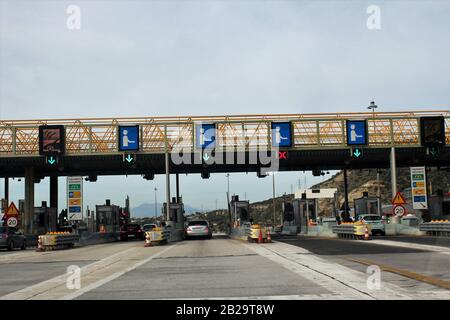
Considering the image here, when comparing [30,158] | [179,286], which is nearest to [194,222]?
[30,158]

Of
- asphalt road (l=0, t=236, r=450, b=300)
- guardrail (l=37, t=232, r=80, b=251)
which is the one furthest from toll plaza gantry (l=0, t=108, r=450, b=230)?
asphalt road (l=0, t=236, r=450, b=300)

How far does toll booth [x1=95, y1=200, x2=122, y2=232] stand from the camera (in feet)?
181

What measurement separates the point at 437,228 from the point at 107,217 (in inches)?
1271

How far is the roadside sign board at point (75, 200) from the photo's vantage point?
3625 cm

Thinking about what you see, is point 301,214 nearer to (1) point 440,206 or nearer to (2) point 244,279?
(1) point 440,206

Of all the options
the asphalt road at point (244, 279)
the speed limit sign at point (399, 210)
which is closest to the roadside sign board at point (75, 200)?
the asphalt road at point (244, 279)

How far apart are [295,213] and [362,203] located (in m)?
9.84

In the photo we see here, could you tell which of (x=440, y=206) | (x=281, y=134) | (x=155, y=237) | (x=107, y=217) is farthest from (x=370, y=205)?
(x=107, y=217)

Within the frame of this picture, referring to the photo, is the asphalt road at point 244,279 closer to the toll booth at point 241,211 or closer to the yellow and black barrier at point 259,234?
the yellow and black barrier at point 259,234

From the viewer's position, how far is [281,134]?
139ft

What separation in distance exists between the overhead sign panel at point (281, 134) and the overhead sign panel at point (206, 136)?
14.1 feet

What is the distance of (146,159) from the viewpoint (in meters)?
44.6

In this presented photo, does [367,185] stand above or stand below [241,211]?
above
